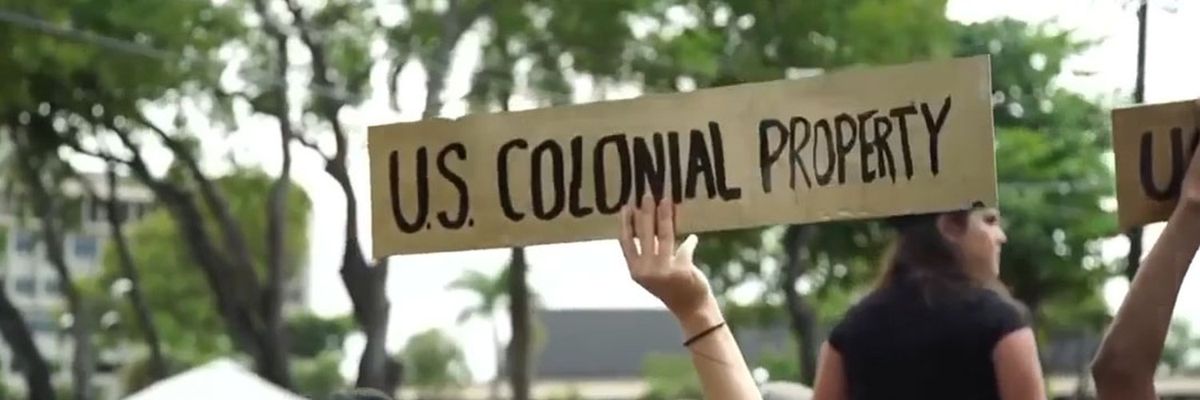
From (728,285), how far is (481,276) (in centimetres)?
200

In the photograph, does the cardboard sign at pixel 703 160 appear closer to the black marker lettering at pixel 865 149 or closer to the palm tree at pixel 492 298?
the black marker lettering at pixel 865 149

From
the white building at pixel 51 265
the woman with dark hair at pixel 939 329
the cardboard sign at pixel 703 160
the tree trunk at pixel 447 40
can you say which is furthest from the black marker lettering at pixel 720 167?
the white building at pixel 51 265

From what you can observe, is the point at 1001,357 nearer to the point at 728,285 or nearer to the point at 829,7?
the point at 829,7

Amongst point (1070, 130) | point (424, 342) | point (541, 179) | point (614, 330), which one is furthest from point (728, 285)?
point (541, 179)

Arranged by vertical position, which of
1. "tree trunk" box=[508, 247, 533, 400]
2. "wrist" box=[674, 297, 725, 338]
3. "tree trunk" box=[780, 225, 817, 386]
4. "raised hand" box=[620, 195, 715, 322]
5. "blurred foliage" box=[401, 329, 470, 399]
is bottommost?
"blurred foliage" box=[401, 329, 470, 399]

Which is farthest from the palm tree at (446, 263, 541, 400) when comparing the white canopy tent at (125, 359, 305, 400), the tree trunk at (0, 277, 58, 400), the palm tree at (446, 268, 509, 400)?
the white canopy tent at (125, 359, 305, 400)

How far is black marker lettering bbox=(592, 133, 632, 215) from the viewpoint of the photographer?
1000 mm

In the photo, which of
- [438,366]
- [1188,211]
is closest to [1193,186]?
[1188,211]

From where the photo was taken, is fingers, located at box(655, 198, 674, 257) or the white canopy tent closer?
fingers, located at box(655, 198, 674, 257)

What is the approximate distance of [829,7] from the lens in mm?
4125

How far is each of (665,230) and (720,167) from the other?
0.17ft

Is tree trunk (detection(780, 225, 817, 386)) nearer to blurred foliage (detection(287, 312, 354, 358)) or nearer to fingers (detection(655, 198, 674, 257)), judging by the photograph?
blurred foliage (detection(287, 312, 354, 358))

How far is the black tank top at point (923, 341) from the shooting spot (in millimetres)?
1018

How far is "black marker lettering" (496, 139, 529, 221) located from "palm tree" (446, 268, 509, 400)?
16.4 feet
